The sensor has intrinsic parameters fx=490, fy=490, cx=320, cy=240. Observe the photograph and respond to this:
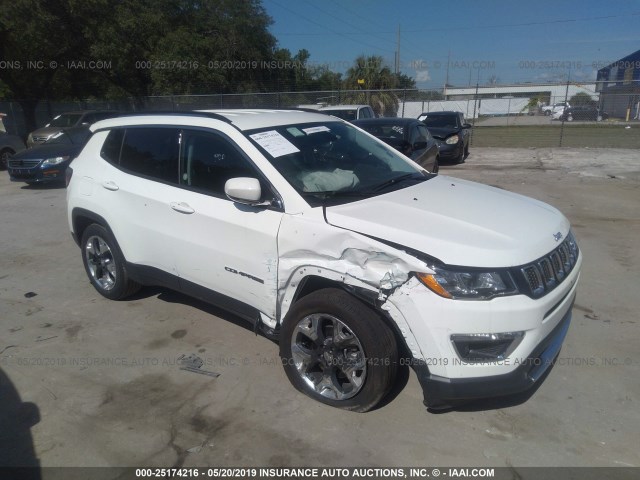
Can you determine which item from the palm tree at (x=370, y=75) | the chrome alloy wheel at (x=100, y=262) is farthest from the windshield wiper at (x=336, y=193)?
the palm tree at (x=370, y=75)

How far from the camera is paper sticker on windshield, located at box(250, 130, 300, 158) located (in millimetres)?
3545

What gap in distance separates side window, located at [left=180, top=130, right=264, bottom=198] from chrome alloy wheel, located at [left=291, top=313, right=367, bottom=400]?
1133mm

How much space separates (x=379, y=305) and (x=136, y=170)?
2703 mm

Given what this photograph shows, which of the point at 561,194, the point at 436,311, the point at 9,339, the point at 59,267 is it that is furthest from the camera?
the point at 561,194

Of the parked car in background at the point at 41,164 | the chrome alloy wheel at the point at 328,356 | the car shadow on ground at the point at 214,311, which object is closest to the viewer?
the chrome alloy wheel at the point at 328,356

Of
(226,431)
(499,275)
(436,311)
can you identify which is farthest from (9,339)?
(499,275)

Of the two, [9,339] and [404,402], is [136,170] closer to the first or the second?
[9,339]

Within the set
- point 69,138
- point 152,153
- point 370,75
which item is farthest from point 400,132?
point 370,75

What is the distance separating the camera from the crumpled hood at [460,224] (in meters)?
2.68

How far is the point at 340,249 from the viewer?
115 inches

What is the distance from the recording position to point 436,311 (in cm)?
261

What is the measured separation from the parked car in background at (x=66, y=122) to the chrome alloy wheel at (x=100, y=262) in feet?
36.1

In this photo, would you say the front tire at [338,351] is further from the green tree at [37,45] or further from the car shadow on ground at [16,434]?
the green tree at [37,45]

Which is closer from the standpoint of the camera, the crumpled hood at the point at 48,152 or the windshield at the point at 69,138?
the crumpled hood at the point at 48,152
